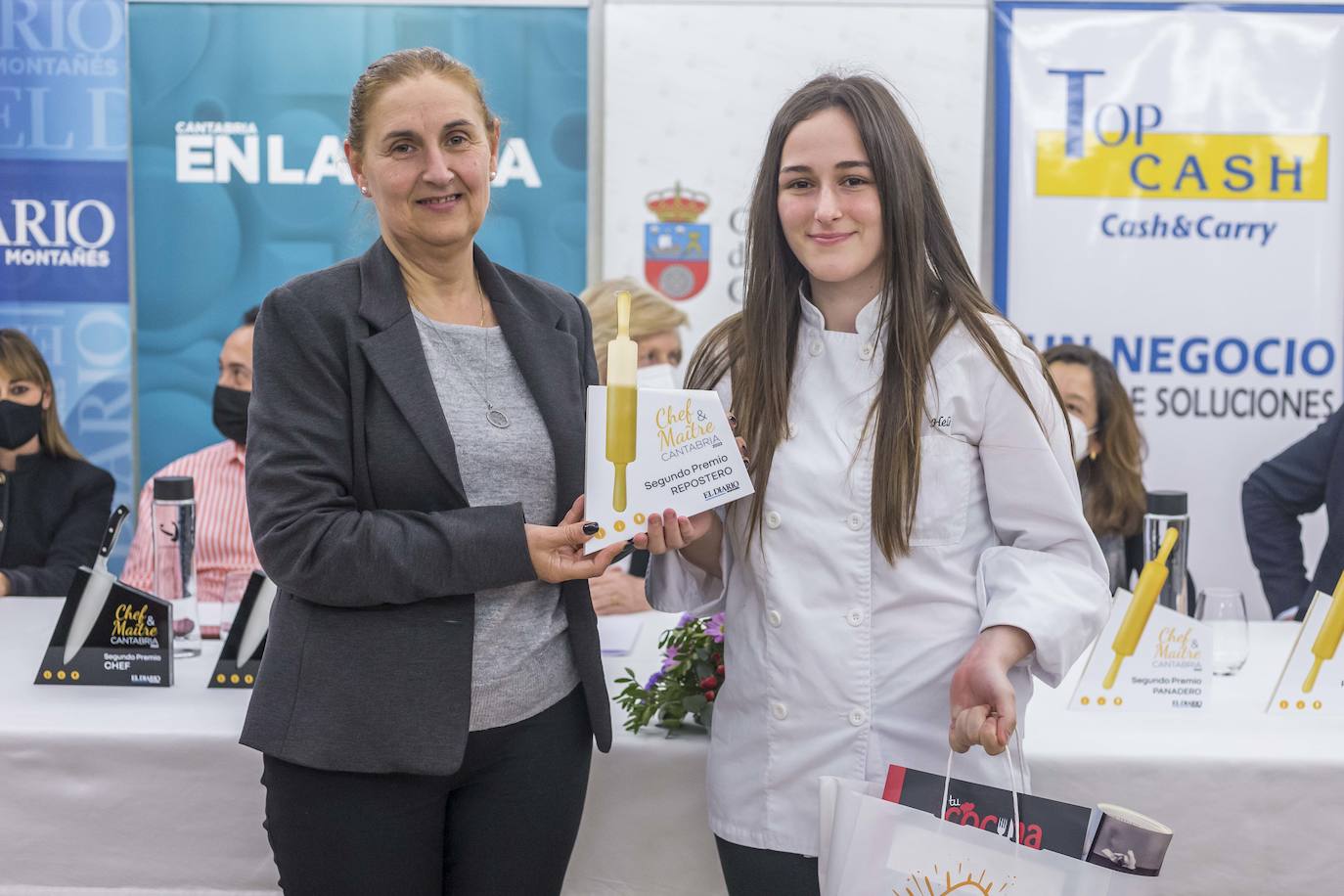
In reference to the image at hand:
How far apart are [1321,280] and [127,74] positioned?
400 centimetres

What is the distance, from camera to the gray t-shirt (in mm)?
1373

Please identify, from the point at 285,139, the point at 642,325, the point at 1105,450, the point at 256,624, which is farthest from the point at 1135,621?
the point at 285,139

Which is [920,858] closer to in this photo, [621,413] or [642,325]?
[621,413]

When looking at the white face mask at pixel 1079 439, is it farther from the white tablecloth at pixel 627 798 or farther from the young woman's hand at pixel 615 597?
the white tablecloth at pixel 627 798

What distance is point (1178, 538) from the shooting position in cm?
206

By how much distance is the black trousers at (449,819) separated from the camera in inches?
52.1

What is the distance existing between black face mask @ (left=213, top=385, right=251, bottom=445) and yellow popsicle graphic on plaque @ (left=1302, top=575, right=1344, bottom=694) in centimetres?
250

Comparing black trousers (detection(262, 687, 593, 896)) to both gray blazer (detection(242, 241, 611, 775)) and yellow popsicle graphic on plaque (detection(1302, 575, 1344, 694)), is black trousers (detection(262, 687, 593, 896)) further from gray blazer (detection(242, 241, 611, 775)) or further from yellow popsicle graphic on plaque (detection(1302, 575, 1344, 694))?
yellow popsicle graphic on plaque (detection(1302, 575, 1344, 694))

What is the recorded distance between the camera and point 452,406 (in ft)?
4.53

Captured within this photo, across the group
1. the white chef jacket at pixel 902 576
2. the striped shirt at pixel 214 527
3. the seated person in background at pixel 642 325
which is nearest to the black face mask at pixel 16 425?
the striped shirt at pixel 214 527

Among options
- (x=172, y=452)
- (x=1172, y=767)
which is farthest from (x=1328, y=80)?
(x=172, y=452)

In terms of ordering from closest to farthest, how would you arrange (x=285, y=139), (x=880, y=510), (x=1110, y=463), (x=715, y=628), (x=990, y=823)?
(x=990, y=823)
(x=880, y=510)
(x=715, y=628)
(x=1110, y=463)
(x=285, y=139)

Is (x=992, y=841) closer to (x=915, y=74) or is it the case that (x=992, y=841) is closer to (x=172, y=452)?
(x=915, y=74)

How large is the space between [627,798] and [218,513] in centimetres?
175
